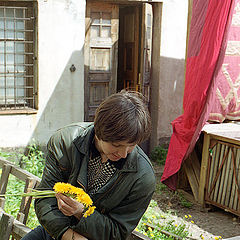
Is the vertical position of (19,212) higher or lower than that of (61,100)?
lower

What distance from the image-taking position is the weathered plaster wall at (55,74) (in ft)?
23.6

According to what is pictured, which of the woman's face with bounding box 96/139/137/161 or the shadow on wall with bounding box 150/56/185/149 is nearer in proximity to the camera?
the woman's face with bounding box 96/139/137/161

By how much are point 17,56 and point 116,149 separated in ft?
17.8

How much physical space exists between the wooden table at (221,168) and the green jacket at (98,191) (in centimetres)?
346

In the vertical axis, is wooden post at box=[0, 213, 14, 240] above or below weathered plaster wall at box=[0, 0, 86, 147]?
below

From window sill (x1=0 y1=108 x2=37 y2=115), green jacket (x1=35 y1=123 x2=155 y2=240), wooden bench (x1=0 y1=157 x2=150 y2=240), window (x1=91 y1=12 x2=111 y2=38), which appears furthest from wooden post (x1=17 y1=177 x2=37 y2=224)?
window (x1=91 y1=12 x2=111 y2=38)

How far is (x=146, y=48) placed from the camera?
8.00m

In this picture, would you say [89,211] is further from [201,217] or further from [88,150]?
[201,217]

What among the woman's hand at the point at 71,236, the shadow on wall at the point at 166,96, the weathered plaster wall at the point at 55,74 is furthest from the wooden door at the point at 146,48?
the woman's hand at the point at 71,236

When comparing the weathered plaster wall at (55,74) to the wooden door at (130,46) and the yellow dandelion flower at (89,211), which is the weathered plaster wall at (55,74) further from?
the yellow dandelion flower at (89,211)

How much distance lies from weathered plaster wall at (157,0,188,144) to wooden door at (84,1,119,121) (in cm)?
96

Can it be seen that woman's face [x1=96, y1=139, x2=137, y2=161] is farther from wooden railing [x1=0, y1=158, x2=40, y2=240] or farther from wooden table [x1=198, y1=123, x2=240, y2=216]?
wooden table [x1=198, y1=123, x2=240, y2=216]

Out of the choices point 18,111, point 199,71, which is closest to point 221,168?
point 199,71

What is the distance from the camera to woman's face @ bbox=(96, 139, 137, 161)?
2.19 m
